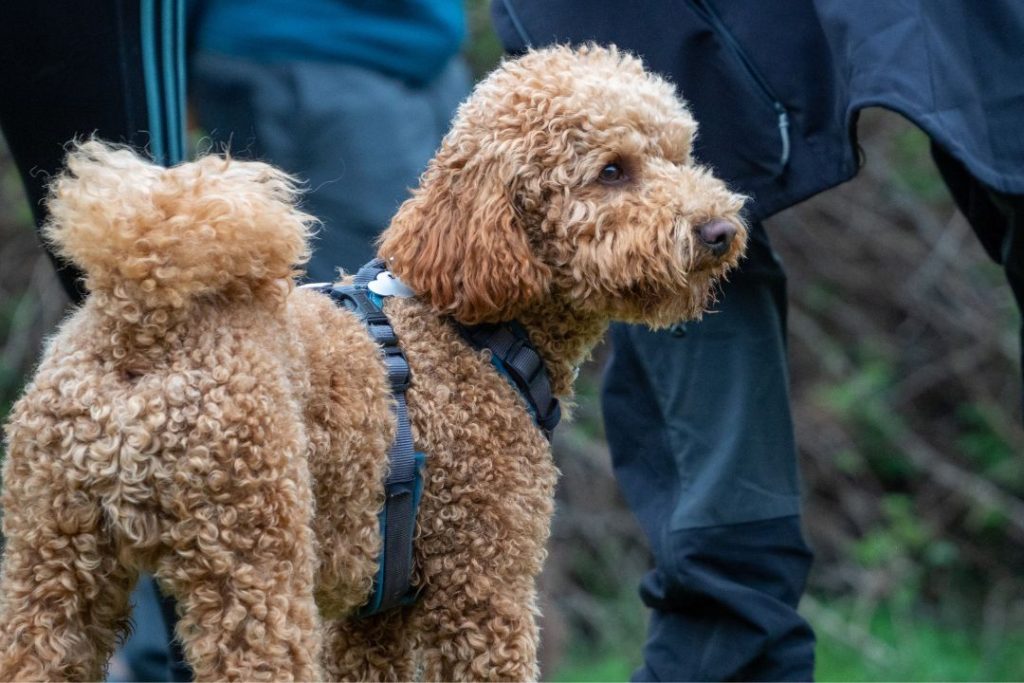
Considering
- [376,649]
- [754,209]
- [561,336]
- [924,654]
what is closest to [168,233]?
[561,336]

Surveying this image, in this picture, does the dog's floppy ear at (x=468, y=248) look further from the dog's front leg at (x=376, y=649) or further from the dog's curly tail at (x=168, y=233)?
the dog's front leg at (x=376, y=649)

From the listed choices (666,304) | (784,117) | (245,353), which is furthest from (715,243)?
(245,353)

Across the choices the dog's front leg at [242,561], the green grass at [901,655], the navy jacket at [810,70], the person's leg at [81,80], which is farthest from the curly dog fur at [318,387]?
the green grass at [901,655]

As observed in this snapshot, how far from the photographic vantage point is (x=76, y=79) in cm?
271

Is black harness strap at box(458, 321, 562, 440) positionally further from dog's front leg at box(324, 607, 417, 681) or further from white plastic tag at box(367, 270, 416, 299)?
dog's front leg at box(324, 607, 417, 681)

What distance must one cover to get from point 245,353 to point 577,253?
0.72m

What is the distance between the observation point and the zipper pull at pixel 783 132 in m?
2.88

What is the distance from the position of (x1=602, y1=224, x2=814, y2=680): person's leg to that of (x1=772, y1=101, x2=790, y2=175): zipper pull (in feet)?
0.99

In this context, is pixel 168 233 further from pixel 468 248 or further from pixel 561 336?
pixel 561 336

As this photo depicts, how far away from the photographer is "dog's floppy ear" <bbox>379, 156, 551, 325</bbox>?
93.7 inches

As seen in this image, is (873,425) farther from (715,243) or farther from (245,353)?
(245,353)

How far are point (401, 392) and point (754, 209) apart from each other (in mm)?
1050

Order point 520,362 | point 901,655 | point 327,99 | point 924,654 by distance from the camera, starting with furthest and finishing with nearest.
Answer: point 924,654 → point 901,655 → point 327,99 → point 520,362

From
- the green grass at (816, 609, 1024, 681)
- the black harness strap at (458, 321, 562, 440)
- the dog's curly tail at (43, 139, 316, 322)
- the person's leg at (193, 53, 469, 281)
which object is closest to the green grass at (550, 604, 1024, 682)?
the green grass at (816, 609, 1024, 681)
